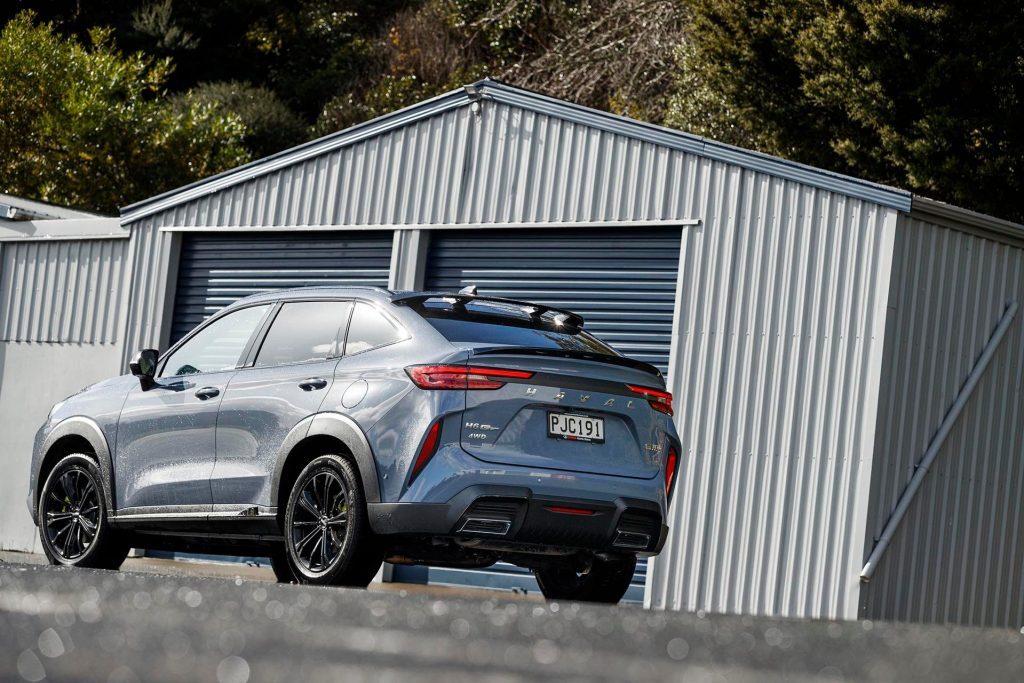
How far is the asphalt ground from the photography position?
9.90ft

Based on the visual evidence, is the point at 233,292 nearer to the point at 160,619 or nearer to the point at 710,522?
the point at 710,522

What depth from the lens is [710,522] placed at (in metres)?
12.0

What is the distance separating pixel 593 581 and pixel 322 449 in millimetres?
1857

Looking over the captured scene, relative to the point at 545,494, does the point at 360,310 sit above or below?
above

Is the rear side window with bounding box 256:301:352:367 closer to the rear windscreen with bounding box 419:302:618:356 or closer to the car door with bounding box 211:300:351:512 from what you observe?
the car door with bounding box 211:300:351:512

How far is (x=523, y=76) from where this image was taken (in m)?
31.7

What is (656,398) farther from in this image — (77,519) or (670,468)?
(77,519)

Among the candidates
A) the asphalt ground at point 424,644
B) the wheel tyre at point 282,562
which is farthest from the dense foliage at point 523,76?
the asphalt ground at point 424,644

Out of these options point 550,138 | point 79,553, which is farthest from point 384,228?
point 79,553

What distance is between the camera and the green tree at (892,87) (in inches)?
840

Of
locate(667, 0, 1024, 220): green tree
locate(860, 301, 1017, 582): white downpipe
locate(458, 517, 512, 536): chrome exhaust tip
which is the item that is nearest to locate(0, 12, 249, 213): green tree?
locate(667, 0, 1024, 220): green tree

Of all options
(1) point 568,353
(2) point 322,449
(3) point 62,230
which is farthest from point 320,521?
(3) point 62,230

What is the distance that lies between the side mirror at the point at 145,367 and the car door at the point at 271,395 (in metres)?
0.79

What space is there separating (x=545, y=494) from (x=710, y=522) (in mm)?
4694
